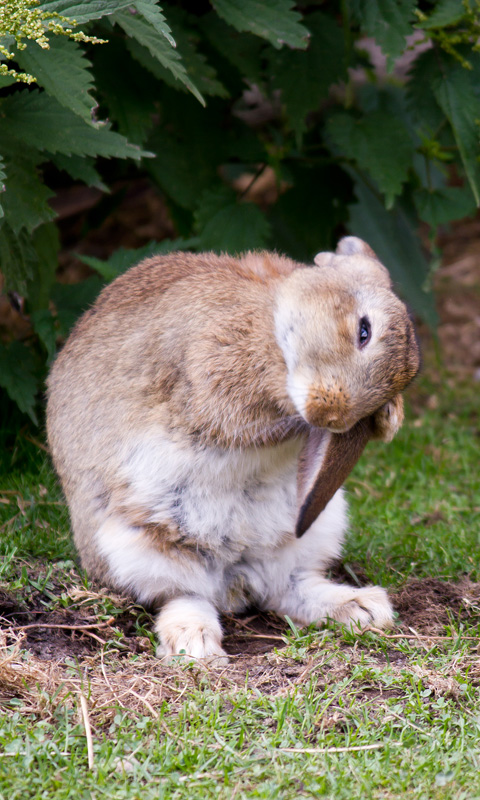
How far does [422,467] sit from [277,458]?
2264 mm

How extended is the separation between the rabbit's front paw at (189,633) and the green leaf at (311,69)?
8.60ft

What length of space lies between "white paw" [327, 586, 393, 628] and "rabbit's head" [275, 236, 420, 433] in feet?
2.62

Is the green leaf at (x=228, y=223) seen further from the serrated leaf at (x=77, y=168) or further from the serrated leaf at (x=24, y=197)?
the serrated leaf at (x=24, y=197)

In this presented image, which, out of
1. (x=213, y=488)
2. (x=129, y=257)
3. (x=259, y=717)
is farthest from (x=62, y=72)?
(x=259, y=717)

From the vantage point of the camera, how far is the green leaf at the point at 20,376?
445 cm

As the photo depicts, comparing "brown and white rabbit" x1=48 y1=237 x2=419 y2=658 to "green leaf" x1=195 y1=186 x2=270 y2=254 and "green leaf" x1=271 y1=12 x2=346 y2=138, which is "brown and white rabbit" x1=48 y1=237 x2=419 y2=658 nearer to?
"green leaf" x1=195 y1=186 x2=270 y2=254

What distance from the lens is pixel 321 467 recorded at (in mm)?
2947

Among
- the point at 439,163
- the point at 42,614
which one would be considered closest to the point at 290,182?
the point at 439,163

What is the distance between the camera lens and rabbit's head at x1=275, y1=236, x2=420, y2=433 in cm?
292

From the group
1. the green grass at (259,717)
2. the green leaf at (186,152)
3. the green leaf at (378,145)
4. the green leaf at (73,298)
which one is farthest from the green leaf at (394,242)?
the green grass at (259,717)

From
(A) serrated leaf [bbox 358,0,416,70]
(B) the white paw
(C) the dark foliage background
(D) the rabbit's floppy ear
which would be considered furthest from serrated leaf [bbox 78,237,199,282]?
(B) the white paw

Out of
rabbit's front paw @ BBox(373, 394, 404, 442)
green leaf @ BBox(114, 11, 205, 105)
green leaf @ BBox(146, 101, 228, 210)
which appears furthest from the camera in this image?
green leaf @ BBox(146, 101, 228, 210)

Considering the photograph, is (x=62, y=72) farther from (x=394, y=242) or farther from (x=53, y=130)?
(x=394, y=242)

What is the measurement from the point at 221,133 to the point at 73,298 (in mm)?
1410
